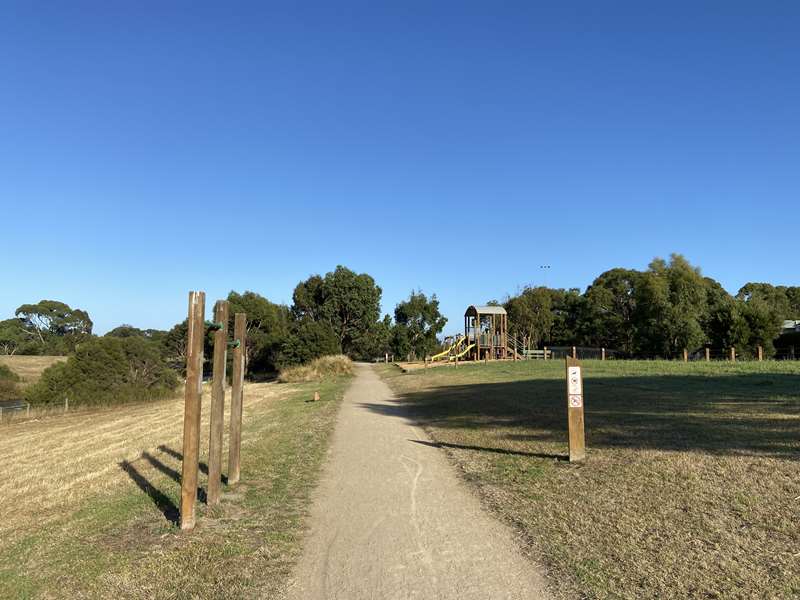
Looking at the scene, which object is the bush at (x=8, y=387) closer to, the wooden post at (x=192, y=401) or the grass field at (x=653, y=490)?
the grass field at (x=653, y=490)

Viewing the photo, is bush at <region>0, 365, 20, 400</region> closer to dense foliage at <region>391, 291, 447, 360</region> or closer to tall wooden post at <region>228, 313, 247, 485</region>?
dense foliage at <region>391, 291, 447, 360</region>

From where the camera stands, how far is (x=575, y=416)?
27.0 feet

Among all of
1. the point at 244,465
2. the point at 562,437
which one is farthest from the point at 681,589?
the point at 244,465

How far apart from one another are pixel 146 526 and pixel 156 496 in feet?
4.86

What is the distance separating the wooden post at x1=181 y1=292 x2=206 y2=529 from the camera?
18.0 feet

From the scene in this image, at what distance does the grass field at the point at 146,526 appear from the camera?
170 inches

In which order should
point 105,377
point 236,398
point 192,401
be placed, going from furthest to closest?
point 105,377
point 236,398
point 192,401

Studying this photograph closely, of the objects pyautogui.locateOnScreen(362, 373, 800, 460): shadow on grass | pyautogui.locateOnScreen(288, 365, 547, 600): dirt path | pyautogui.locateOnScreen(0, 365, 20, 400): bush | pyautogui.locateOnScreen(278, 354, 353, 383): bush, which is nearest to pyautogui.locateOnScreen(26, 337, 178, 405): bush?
pyautogui.locateOnScreen(278, 354, 353, 383): bush

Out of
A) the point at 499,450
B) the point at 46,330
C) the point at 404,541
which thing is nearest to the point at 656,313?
the point at 499,450

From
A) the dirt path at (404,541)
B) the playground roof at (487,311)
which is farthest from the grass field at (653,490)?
the playground roof at (487,311)

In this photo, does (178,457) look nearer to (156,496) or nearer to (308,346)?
(156,496)

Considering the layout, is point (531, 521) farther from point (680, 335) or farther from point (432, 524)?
point (680, 335)

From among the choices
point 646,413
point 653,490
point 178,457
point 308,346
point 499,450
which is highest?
point 308,346

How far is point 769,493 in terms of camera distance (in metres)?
5.80
